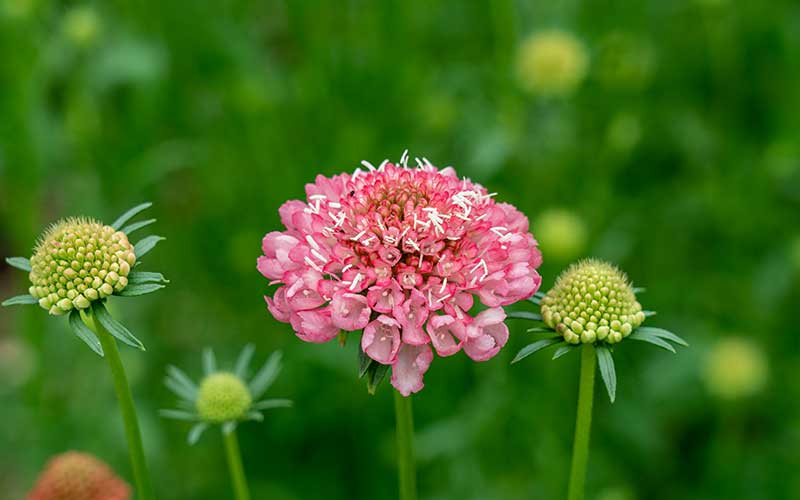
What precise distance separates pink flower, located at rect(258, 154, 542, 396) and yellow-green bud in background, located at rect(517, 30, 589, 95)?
2607 mm

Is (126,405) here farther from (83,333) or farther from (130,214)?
(130,214)

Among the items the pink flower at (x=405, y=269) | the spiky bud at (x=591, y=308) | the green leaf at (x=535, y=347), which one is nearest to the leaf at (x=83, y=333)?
the pink flower at (x=405, y=269)

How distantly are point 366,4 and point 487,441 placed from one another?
240 cm

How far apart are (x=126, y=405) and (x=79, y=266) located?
0.26 m

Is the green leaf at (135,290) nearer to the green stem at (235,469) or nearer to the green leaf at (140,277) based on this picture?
the green leaf at (140,277)

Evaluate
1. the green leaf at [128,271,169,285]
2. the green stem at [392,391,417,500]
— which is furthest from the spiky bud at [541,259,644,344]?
the green leaf at [128,271,169,285]

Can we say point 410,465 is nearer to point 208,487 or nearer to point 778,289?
point 208,487

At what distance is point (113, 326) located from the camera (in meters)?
1.65

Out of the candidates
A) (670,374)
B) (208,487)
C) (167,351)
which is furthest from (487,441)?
(167,351)

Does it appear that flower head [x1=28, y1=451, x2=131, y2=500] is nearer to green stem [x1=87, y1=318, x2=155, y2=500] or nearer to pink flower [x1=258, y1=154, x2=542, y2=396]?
A: green stem [x1=87, y1=318, x2=155, y2=500]

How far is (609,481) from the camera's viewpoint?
148 inches

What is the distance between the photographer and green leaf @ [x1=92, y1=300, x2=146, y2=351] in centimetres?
159

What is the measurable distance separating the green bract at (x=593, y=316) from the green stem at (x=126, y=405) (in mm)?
685

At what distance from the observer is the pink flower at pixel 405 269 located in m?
1.64
